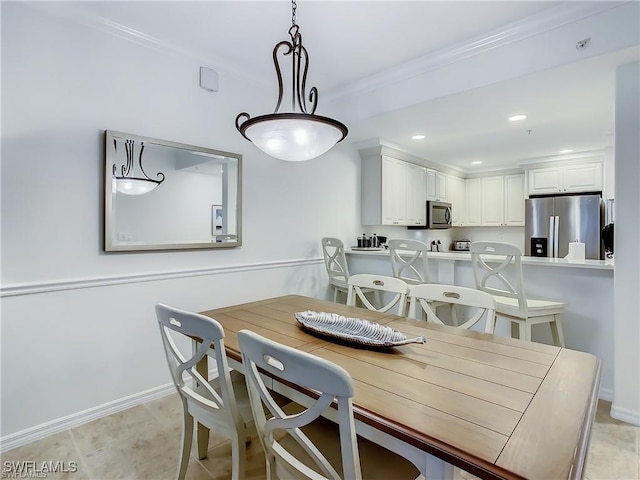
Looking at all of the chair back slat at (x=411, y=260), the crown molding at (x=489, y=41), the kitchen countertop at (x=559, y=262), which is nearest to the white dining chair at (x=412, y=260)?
the chair back slat at (x=411, y=260)

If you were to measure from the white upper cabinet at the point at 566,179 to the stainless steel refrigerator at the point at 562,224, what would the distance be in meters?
0.18

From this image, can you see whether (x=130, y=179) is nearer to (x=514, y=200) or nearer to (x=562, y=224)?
(x=562, y=224)

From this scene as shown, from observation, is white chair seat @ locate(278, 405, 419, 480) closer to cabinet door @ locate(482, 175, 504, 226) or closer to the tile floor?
the tile floor

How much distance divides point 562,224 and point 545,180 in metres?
0.84

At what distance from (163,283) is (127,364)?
0.59m

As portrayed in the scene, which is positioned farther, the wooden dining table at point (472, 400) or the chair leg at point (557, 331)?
the chair leg at point (557, 331)

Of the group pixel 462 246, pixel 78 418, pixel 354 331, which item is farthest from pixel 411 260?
pixel 462 246

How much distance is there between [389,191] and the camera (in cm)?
448

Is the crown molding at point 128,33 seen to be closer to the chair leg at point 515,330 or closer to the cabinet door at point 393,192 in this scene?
the cabinet door at point 393,192

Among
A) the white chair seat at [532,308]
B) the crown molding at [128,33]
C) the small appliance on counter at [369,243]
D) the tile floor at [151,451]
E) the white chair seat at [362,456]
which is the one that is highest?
the crown molding at [128,33]

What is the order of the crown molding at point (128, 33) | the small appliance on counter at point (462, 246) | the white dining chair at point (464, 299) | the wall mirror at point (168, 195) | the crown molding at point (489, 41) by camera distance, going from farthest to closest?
the small appliance on counter at point (462, 246), the wall mirror at point (168, 195), the crown molding at point (489, 41), the crown molding at point (128, 33), the white dining chair at point (464, 299)

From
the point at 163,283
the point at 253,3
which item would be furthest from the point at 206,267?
the point at 253,3

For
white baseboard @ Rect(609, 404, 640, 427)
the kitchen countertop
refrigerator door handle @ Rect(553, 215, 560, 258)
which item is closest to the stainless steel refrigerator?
refrigerator door handle @ Rect(553, 215, 560, 258)

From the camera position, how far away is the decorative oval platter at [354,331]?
1.38 metres
